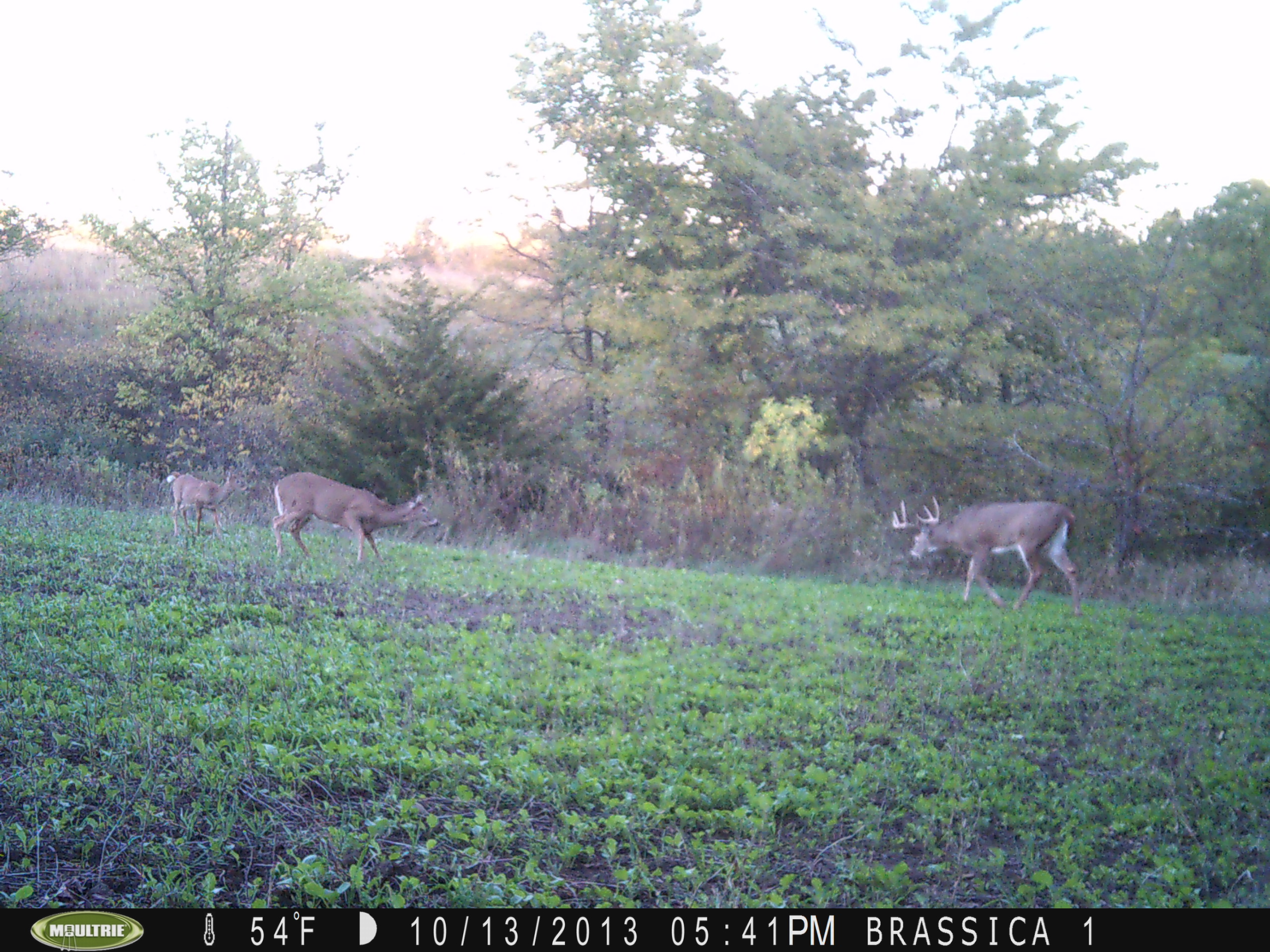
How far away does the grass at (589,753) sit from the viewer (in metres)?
4.20

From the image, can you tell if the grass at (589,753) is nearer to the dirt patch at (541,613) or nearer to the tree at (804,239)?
the dirt patch at (541,613)

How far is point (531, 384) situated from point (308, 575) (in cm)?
1670

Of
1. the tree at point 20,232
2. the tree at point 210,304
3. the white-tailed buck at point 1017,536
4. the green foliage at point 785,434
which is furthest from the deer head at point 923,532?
the tree at point 20,232

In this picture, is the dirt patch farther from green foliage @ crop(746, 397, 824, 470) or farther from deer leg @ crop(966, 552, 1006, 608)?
green foliage @ crop(746, 397, 824, 470)

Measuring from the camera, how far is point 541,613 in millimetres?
9148

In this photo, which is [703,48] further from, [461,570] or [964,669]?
[964,669]

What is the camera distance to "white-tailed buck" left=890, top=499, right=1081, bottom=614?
11.5 meters
